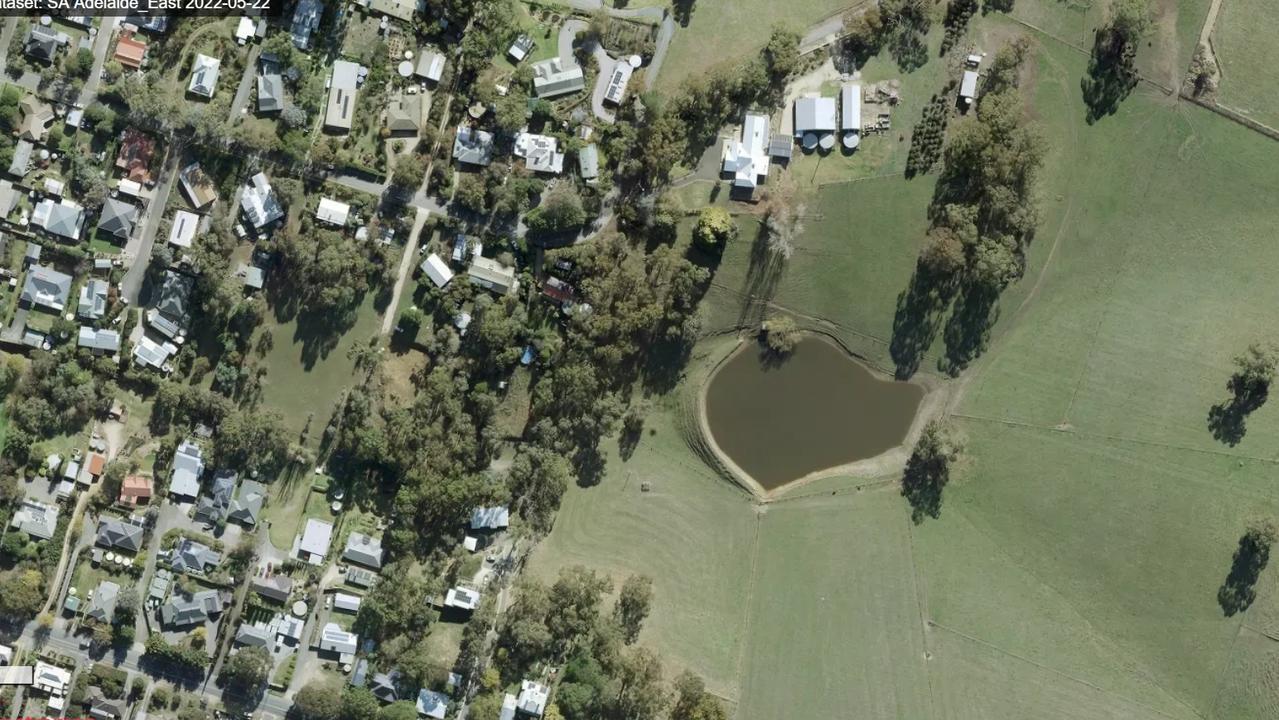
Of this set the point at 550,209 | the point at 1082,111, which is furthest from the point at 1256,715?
the point at 550,209

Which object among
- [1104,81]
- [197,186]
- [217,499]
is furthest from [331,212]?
[1104,81]

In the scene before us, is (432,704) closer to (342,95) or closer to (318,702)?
(318,702)

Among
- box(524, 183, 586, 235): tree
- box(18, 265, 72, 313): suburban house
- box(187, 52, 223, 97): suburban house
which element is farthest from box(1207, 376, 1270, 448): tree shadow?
box(18, 265, 72, 313): suburban house

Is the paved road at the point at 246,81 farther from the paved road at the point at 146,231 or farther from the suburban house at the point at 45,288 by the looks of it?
the suburban house at the point at 45,288

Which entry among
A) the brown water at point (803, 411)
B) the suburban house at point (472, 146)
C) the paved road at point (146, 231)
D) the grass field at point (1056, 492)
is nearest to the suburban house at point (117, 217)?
the paved road at point (146, 231)

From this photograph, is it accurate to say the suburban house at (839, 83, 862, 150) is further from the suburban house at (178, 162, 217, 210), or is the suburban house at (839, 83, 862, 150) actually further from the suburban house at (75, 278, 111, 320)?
the suburban house at (75, 278, 111, 320)

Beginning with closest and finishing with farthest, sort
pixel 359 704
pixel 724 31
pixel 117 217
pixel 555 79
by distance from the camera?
1. pixel 359 704
2. pixel 117 217
3. pixel 555 79
4. pixel 724 31
